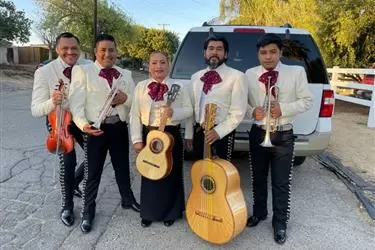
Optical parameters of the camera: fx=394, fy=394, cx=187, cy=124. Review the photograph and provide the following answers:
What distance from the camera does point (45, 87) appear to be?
3.63 metres

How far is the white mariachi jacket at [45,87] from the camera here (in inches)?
140

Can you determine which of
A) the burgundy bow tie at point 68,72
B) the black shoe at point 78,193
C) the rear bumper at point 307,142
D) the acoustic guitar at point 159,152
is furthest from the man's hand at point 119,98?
the rear bumper at point 307,142

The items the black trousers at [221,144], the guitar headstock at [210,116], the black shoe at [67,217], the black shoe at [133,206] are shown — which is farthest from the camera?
the black shoe at [133,206]

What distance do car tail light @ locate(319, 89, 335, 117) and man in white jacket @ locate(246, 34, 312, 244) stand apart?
1.10m

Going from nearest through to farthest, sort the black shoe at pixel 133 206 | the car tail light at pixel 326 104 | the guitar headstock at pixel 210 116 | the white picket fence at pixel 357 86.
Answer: the guitar headstock at pixel 210 116
the black shoe at pixel 133 206
the car tail light at pixel 326 104
the white picket fence at pixel 357 86

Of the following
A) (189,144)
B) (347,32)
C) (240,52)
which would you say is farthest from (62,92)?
(347,32)

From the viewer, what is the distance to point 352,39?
593 inches

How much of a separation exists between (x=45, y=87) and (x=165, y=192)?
149 centimetres

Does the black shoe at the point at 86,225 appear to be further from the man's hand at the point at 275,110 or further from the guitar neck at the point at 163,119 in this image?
the man's hand at the point at 275,110

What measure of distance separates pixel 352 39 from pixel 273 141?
13257 mm

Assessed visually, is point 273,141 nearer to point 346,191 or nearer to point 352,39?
point 346,191

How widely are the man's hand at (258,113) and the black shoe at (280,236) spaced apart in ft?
3.44

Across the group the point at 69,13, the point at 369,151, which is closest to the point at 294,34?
the point at 369,151

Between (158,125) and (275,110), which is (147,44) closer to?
(158,125)
